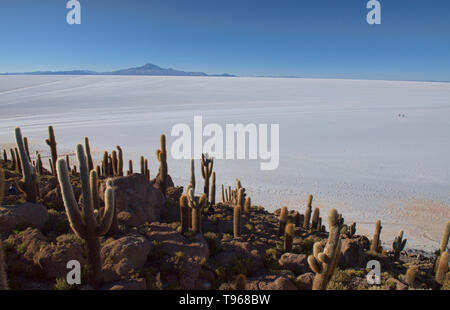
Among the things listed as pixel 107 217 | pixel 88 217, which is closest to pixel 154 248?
pixel 107 217

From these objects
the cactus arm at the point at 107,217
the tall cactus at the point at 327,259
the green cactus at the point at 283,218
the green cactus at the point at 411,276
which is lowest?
the green cactus at the point at 411,276

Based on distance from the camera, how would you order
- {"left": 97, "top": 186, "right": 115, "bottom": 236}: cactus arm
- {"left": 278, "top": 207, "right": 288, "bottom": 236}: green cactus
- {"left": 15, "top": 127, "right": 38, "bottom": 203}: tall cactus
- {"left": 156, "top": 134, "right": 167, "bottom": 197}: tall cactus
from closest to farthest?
{"left": 97, "top": 186, "right": 115, "bottom": 236}: cactus arm, {"left": 15, "top": 127, "right": 38, "bottom": 203}: tall cactus, {"left": 278, "top": 207, "right": 288, "bottom": 236}: green cactus, {"left": 156, "top": 134, "right": 167, "bottom": 197}: tall cactus

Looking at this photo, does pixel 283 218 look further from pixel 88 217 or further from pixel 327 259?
pixel 88 217

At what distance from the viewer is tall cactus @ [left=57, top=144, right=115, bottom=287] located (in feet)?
16.4

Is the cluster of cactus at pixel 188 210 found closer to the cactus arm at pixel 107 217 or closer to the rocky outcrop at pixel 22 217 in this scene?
the cactus arm at pixel 107 217

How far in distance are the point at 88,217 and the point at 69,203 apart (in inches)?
17.3

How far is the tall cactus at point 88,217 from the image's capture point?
16.4 feet

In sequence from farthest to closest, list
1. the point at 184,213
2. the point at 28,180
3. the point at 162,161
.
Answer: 1. the point at 162,161
2. the point at 28,180
3. the point at 184,213

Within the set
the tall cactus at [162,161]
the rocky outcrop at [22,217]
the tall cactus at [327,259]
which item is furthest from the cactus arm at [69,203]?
the tall cactus at [162,161]

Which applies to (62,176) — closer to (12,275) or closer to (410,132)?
(12,275)

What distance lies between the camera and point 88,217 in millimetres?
5090

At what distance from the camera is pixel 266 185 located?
18938 mm

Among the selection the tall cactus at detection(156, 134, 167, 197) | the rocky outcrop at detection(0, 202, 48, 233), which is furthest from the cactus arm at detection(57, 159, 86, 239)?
the tall cactus at detection(156, 134, 167, 197)

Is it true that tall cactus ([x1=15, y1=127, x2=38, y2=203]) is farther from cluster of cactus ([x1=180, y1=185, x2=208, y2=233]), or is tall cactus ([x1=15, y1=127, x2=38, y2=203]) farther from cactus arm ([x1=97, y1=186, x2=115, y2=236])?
cluster of cactus ([x1=180, y1=185, x2=208, y2=233])
